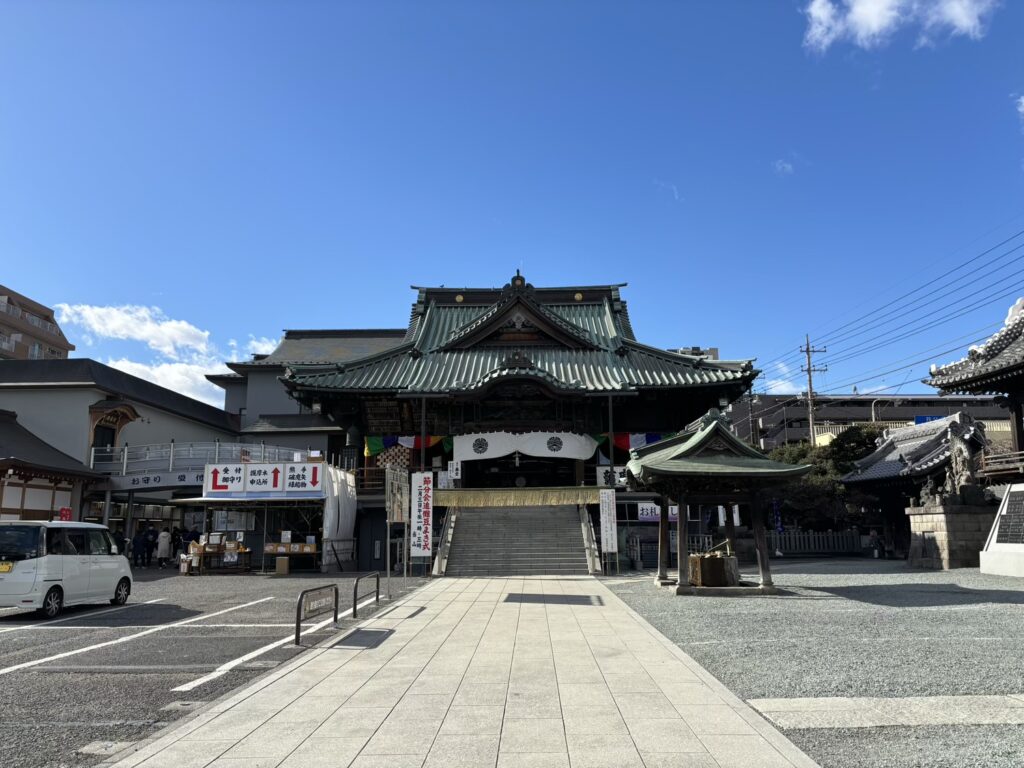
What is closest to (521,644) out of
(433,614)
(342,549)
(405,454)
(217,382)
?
(433,614)

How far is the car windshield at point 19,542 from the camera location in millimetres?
12434

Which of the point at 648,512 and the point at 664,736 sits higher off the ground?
the point at 648,512

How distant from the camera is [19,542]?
12578mm

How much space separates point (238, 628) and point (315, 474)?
36.5ft

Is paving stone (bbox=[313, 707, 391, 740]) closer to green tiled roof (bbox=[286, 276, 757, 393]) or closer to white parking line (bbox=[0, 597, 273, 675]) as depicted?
white parking line (bbox=[0, 597, 273, 675])

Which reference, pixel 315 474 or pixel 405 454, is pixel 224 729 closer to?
pixel 315 474

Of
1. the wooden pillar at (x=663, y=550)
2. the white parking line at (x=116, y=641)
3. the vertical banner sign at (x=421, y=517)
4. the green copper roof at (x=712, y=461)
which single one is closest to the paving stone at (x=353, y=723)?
the white parking line at (x=116, y=641)

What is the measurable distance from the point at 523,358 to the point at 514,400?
90.4 inches

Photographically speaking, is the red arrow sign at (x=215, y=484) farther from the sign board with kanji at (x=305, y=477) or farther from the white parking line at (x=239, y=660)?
the white parking line at (x=239, y=660)

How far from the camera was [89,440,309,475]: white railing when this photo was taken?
26.6 metres

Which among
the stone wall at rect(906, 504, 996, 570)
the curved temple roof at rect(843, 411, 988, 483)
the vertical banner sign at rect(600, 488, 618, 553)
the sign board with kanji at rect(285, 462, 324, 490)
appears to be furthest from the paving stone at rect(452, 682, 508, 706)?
the curved temple roof at rect(843, 411, 988, 483)

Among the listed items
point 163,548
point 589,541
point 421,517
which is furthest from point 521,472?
point 163,548

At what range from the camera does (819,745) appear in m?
5.09

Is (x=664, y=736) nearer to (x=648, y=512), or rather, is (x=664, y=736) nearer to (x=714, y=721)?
(x=714, y=721)
